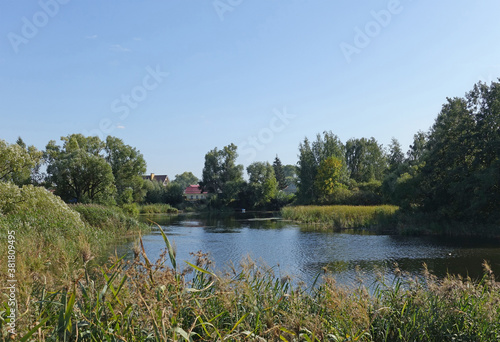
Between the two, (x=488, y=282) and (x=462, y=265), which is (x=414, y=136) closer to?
(x=462, y=265)

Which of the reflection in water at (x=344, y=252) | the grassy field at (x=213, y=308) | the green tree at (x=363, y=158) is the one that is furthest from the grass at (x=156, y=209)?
the grassy field at (x=213, y=308)

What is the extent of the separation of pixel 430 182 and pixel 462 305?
25.0 m

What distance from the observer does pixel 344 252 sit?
17.5 metres

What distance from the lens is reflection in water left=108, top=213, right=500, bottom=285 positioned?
13.4 m

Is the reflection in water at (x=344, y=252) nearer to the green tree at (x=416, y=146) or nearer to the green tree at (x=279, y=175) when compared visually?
the green tree at (x=416, y=146)

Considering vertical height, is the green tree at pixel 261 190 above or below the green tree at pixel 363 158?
below

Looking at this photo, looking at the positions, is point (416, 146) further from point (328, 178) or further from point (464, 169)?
point (464, 169)

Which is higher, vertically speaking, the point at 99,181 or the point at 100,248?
the point at 99,181

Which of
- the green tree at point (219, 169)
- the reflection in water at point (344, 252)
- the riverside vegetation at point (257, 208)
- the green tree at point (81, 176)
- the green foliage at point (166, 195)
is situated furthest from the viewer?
the green tree at point (219, 169)

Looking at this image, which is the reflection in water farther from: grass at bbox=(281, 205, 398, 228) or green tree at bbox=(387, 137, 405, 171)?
green tree at bbox=(387, 137, 405, 171)

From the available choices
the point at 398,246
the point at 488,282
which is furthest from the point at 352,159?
the point at 488,282

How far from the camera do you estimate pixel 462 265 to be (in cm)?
1430

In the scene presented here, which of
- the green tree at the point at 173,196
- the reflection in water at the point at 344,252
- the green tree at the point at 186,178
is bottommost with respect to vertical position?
the reflection in water at the point at 344,252

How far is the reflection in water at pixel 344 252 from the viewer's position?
13352 millimetres
